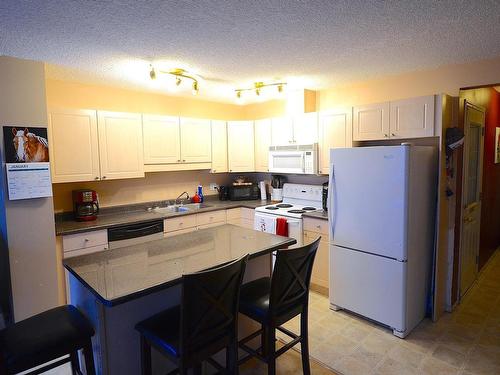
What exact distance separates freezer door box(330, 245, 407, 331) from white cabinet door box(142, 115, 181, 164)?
2212 millimetres

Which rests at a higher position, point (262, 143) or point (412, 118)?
point (412, 118)

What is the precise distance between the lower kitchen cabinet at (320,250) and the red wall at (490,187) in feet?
6.91

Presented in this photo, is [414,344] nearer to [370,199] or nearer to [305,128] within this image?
[370,199]

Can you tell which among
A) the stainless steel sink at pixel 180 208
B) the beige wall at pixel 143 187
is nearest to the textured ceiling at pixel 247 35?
the beige wall at pixel 143 187

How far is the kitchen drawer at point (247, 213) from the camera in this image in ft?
14.0

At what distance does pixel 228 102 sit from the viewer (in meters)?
4.81

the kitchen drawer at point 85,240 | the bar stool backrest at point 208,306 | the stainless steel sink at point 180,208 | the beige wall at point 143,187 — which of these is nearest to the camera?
the bar stool backrest at point 208,306

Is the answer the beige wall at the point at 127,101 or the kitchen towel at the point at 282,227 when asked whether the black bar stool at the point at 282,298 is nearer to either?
the kitchen towel at the point at 282,227

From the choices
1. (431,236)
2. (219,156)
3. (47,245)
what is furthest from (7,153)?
(431,236)

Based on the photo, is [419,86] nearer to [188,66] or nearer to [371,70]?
[371,70]

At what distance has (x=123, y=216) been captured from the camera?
364cm

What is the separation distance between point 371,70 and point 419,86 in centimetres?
56

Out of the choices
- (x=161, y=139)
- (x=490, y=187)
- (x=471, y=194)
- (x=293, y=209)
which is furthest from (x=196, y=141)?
(x=490, y=187)

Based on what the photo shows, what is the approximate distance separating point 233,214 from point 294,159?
1.11 meters
